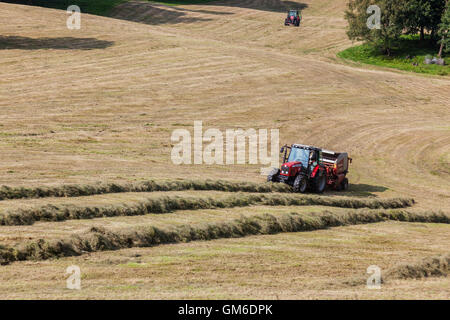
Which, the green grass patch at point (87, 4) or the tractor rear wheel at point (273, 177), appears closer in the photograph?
the tractor rear wheel at point (273, 177)

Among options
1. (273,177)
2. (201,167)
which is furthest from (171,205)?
(201,167)

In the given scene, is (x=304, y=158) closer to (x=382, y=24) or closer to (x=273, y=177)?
(x=273, y=177)

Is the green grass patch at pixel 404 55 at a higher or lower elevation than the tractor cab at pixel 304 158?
higher

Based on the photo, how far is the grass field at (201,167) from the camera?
14.4m

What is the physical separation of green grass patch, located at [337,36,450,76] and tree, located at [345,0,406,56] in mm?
1197

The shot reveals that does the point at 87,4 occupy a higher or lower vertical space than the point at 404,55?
higher

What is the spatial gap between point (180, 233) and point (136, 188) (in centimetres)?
544

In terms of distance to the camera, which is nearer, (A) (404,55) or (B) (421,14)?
(B) (421,14)

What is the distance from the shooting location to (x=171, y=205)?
20172 millimetres

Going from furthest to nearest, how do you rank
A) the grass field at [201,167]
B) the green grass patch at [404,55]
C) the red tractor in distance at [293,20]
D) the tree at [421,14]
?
the red tractor in distance at [293,20]
the tree at [421,14]
the green grass patch at [404,55]
the grass field at [201,167]

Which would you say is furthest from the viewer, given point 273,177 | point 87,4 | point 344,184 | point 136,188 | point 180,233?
point 87,4

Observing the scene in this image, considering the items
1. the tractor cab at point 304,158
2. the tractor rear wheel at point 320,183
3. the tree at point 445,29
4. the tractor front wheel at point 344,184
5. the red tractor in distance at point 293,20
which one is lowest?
the tractor front wheel at point 344,184

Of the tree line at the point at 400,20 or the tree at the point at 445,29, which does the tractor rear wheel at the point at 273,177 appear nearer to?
the tree line at the point at 400,20

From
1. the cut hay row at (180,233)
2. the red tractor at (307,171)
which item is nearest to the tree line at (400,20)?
the red tractor at (307,171)
